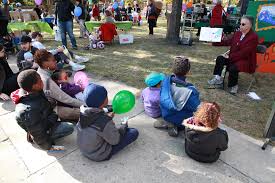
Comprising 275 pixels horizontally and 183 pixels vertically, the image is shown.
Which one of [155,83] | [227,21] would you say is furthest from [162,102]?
[227,21]

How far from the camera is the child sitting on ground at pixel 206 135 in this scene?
241 centimetres

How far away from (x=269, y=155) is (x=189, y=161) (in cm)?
106

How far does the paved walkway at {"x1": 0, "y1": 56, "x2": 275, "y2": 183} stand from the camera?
98.0 inches

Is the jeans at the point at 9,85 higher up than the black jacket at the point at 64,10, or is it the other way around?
the black jacket at the point at 64,10

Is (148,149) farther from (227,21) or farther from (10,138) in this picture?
(227,21)

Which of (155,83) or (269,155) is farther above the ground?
(155,83)

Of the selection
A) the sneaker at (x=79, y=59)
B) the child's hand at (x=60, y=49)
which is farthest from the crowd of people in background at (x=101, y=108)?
the sneaker at (x=79, y=59)

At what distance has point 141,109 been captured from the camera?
13.0 ft

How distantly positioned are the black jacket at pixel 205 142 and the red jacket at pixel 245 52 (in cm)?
252

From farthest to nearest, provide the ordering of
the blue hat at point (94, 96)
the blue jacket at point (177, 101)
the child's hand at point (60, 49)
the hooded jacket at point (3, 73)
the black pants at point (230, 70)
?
the child's hand at point (60, 49), the black pants at point (230, 70), the hooded jacket at point (3, 73), the blue jacket at point (177, 101), the blue hat at point (94, 96)

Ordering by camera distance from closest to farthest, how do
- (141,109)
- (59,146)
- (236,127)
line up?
(59,146) → (236,127) → (141,109)

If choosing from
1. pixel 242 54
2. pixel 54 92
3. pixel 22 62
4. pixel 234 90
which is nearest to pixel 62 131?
pixel 54 92

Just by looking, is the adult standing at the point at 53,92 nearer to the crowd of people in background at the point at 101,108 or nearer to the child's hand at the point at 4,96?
the crowd of people in background at the point at 101,108

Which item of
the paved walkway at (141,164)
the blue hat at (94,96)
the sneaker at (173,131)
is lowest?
the paved walkway at (141,164)
